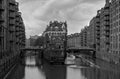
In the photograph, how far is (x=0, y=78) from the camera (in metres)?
42.8

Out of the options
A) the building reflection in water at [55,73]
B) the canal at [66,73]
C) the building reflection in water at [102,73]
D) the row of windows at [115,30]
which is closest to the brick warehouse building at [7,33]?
the canal at [66,73]

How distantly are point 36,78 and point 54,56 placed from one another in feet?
A: 102

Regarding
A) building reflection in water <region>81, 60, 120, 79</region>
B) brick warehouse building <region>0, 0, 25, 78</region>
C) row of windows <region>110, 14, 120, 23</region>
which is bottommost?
building reflection in water <region>81, 60, 120, 79</region>

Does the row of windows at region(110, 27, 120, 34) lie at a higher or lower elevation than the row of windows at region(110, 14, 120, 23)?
lower

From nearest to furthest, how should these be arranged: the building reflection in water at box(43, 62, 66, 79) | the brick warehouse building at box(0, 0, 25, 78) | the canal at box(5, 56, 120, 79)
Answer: the brick warehouse building at box(0, 0, 25, 78) → the canal at box(5, 56, 120, 79) → the building reflection in water at box(43, 62, 66, 79)

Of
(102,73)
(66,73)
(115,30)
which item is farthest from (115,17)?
(66,73)

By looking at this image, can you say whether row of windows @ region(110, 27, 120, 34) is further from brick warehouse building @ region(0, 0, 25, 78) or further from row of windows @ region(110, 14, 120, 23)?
brick warehouse building @ region(0, 0, 25, 78)

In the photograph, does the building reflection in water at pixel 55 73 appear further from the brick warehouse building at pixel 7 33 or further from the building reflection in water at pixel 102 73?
the brick warehouse building at pixel 7 33

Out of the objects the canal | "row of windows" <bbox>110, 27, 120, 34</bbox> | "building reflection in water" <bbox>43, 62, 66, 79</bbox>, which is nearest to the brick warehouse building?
→ the canal

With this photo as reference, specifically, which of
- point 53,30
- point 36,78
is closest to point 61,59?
point 36,78

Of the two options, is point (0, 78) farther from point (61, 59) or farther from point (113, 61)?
point (113, 61)

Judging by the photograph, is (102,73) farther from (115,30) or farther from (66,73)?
(115,30)

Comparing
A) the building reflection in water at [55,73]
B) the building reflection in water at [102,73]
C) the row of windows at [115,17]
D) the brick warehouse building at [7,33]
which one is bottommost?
the building reflection in water at [55,73]

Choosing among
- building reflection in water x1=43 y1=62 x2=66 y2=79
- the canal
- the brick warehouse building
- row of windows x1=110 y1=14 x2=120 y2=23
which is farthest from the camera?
row of windows x1=110 y1=14 x2=120 y2=23
